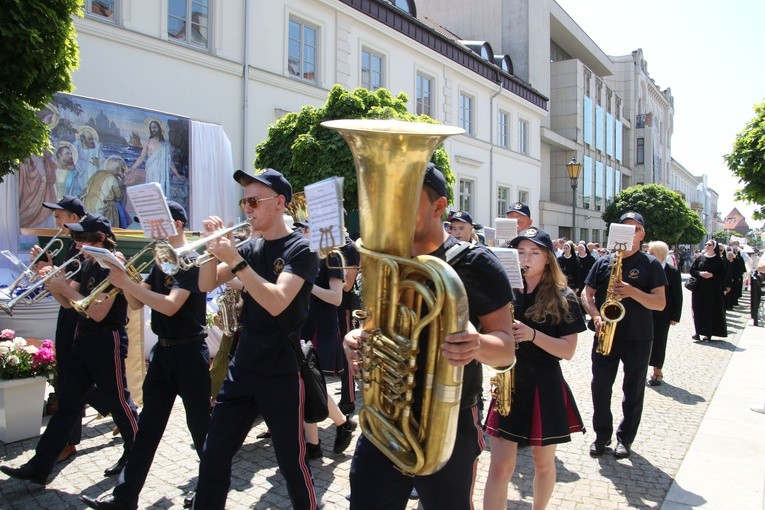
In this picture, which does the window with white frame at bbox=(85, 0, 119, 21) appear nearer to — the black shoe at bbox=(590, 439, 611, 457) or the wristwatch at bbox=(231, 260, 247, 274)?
the wristwatch at bbox=(231, 260, 247, 274)

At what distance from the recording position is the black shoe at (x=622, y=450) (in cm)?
462

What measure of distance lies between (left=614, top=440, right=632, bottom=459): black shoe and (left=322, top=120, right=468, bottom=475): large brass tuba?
3.32 m

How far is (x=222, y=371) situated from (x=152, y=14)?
36.2ft

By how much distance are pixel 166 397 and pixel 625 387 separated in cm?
369

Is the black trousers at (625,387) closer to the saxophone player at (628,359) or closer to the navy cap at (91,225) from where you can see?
the saxophone player at (628,359)

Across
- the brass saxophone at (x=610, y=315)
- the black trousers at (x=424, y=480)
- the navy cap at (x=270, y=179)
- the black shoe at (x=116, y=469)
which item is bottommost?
the black shoe at (x=116, y=469)

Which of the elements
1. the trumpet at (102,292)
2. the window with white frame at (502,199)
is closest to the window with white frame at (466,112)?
the window with white frame at (502,199)

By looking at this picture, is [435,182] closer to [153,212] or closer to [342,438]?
[153,212]

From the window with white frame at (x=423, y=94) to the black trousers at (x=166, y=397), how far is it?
62.5 feet

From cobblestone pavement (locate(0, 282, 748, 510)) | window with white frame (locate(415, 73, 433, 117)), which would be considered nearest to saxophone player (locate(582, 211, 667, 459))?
cobblestone pavement (locate(0, 282, 748, 510))

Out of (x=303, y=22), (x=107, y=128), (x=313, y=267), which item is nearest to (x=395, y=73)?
(x=303, y=22)

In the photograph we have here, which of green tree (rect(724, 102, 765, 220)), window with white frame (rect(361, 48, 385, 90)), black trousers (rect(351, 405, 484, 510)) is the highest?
window with white frame (rect(361, 48, 385, 90))

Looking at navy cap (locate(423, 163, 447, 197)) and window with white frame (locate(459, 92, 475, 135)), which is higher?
window with white frame (locate(459, 92, 475, 135))

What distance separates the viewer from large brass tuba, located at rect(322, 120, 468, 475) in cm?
193
